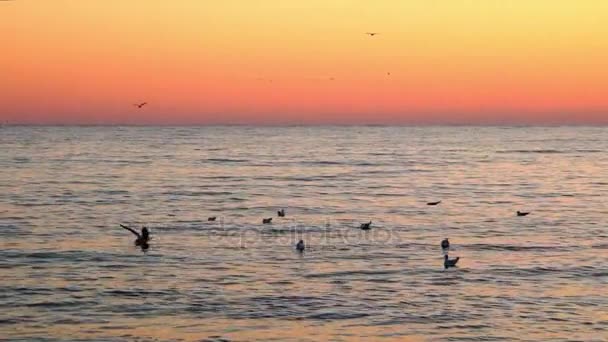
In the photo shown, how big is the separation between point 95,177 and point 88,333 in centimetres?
4642

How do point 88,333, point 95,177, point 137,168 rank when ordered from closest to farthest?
point 88,333 → point 95,177 → point 137,168

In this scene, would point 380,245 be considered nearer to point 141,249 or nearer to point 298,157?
point 141,249

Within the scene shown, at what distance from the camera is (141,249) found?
3212 cm

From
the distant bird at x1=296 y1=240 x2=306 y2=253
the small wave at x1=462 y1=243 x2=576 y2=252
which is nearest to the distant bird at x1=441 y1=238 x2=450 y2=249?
the small wave at x1=462 y1=243 x2=576 y2=252

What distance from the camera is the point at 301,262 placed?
2964 cm

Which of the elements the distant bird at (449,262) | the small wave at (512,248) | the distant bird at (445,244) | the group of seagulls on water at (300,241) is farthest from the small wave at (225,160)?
the distant bird at (449,262)

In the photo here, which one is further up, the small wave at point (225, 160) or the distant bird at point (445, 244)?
the small wave at point (225, 160)

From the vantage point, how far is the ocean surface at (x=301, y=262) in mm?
21312

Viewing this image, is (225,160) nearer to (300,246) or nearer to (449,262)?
(300,246)

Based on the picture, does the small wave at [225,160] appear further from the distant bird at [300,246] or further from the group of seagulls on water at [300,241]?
the distant bird at [300,246]

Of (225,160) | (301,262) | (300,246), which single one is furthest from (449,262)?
(225,160)

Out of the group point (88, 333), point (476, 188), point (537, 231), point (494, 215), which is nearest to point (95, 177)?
point (476, 188)

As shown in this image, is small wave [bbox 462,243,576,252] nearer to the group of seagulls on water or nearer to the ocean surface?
the ocean surface

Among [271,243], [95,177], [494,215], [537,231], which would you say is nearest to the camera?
[271,243]
